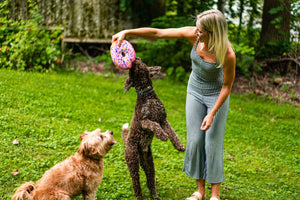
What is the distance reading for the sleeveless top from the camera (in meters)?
3.68

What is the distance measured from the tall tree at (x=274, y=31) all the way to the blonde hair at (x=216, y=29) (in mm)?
7793

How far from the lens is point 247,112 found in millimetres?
8500

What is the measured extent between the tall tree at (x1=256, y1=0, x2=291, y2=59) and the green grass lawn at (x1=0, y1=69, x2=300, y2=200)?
7.22 ft

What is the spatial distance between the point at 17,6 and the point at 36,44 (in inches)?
62.2

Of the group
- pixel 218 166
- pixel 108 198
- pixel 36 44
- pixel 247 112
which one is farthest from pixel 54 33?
pixel 218 166

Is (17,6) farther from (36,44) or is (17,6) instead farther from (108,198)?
(108,198)

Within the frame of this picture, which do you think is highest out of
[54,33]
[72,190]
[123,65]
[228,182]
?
[54,33]

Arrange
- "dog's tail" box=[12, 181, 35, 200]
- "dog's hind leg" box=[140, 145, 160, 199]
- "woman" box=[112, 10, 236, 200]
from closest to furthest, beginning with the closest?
"dog's tail" box=[12, 181, 35, 200] → "woman" box=[112, 10, 236, 200] → "dog's hind leg" box=[140, 145, 160, 199]

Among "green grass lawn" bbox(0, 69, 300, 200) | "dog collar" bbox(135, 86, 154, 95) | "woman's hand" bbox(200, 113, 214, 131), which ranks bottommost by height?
"green grass lawn" bbox(0, 69, 300, 200)

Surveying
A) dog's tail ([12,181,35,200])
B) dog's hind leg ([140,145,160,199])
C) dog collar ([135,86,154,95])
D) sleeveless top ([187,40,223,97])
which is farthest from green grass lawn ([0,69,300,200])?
sleeveless top ([187,40,223,97])

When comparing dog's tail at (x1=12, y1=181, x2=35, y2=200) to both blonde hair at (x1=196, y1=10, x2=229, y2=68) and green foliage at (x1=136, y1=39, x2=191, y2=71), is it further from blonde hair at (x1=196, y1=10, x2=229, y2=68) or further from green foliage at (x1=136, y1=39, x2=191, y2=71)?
green foliage at (x1=136, y1=39, x2=191, y2=71)

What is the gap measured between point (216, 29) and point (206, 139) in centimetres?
143

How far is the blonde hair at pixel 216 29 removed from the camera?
130 inches

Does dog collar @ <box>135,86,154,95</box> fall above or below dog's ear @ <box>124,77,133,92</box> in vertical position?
below
